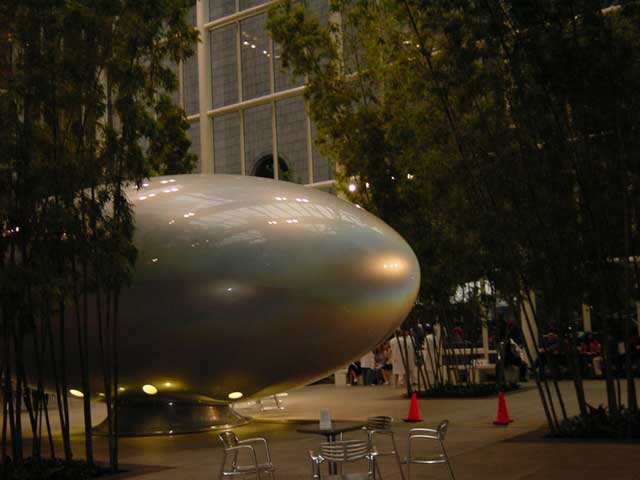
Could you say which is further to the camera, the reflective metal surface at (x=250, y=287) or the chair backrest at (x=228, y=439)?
the reflective metal surface at (x=250, y=287)

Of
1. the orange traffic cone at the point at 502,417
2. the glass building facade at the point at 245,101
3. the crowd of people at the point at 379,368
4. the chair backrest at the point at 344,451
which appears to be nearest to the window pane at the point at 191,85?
the glass building facade at the point at 245,101

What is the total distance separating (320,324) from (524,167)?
2949mm

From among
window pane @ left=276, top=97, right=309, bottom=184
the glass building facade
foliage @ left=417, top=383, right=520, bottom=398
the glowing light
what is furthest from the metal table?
window pane @ left=276, top=97, right=309, bottom=184

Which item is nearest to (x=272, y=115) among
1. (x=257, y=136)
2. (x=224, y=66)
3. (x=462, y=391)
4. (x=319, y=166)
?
(x=257, y=136)

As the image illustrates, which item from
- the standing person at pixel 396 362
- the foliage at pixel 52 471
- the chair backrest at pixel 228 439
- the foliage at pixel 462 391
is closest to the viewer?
the chair backrest at pixel 228 439

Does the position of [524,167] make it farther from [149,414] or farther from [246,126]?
[246,126]

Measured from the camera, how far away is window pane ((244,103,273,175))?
82.9 ft

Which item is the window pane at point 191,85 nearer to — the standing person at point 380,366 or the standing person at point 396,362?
the standing person at point 380,366

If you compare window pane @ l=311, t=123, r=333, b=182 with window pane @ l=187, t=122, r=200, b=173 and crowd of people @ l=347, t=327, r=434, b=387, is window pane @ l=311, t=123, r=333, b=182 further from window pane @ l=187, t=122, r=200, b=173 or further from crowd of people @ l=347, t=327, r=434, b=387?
crowd of people @ l=347, t=327, r=434, b=387

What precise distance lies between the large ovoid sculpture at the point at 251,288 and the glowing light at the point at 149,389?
10 centimetres

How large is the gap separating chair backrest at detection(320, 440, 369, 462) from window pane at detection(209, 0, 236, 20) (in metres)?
21.5

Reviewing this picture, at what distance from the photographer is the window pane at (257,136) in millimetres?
25281

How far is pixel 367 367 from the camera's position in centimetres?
2183

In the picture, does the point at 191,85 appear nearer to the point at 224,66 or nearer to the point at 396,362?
the point at 224,66
